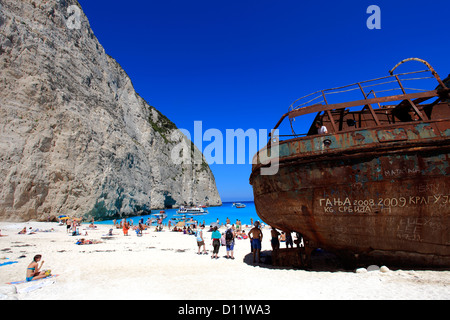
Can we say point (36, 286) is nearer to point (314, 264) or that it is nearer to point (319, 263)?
point (314, 264)

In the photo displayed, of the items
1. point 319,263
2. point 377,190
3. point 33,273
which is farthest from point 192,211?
point 377,190

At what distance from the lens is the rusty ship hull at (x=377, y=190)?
19.0 ft

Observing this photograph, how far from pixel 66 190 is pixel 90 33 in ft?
86.5

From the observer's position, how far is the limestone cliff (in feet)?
82.5

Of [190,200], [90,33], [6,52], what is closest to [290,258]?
[6,52]

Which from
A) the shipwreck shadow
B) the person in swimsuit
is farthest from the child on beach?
the shipwreck shadow

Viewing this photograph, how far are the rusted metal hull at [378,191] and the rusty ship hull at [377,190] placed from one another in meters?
0.02

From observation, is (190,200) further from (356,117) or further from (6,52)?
(356,117)

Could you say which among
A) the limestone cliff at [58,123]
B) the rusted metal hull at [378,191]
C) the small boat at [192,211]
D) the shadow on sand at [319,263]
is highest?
the limestone cliff at [58,123]

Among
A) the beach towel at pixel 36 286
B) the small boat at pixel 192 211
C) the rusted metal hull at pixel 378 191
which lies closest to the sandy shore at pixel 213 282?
the beach towel at pixel 36 286

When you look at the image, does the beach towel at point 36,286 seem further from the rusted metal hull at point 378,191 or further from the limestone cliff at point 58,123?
the limestone cliff at point 58,123

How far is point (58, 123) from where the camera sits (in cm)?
2923

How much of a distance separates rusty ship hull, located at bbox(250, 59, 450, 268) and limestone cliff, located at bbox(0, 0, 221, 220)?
28044 millimetres

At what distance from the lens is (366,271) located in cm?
633
